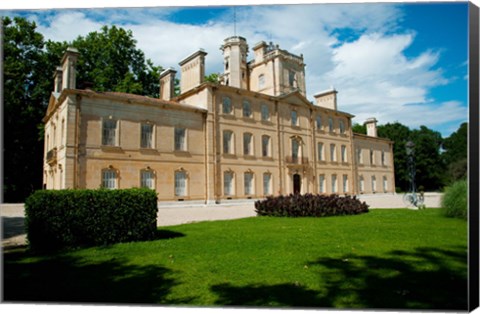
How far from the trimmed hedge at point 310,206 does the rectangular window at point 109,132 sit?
9261mm

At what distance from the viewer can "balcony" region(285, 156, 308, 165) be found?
25.3 m

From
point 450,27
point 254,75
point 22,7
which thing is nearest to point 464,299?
point 450,27

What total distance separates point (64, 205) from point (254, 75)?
25.7m

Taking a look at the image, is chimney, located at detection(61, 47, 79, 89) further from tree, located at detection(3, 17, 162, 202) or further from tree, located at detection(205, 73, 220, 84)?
tree, located at detection(205, 73, 220, 84)

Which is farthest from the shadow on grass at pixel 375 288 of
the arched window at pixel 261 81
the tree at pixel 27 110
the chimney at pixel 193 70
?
the arched window at pixel 261 81

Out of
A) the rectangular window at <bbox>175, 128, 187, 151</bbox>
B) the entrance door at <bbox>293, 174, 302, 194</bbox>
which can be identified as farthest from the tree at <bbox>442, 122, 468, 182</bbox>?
the entrance door at <bbox>293, 174, 302, 194</bbox>

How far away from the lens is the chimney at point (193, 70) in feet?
73.9

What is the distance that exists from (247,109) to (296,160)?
5.67 metres

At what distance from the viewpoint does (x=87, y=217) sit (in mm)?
6441

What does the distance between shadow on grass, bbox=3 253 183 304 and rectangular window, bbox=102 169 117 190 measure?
12.0m

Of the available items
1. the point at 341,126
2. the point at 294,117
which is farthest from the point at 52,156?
the point at 341,126

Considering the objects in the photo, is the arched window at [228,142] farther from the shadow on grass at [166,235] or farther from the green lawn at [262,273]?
the green lawn at [262,273]

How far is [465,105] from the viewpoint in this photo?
4.49 m

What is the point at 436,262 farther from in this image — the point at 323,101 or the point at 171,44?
the point at 323,101
